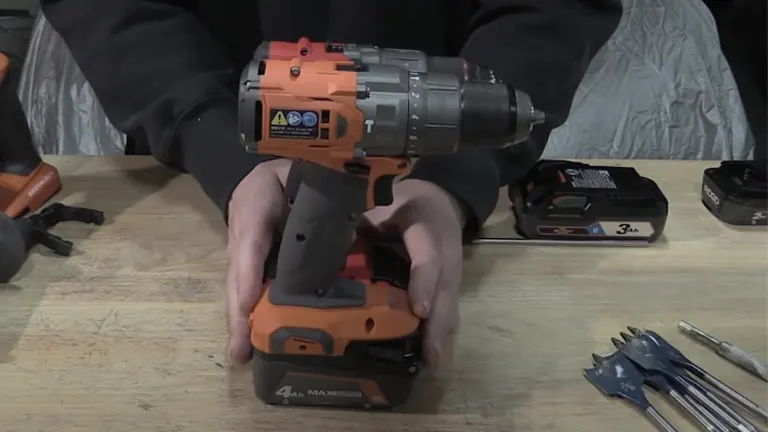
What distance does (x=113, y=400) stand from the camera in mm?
627

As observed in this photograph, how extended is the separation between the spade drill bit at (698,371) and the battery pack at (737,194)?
0.24 metres

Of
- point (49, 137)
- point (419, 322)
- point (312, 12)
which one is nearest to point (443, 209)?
point (419, 322)

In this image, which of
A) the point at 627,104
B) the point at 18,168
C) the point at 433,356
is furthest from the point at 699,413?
the point at 627,104

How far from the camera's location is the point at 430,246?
690 millimetres

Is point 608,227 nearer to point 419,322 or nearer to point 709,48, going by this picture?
point 419,322

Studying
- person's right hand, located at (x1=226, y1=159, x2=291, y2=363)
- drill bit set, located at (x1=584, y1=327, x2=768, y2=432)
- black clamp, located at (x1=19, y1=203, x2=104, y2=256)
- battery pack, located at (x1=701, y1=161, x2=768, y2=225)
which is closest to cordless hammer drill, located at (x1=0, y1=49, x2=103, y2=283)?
black clamp, located at (x1=19, y1=203, x2=104, y2=256)

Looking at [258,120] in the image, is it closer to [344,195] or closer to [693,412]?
[344,195]

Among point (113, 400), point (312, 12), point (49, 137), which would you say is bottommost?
point (49, 137)

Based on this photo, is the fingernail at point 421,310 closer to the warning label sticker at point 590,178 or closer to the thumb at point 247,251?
the thumb at point 247,251

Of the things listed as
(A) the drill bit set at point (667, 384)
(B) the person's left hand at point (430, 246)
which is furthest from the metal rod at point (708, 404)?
(B) the person's left hand at point (430, 246)

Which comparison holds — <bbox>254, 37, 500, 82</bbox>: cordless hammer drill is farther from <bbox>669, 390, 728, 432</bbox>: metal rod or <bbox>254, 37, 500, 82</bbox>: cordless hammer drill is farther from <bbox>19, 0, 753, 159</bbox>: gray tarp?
<bbox>19, 0, 753, 159</bbox>: gray tarp

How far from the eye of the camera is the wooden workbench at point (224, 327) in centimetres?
63

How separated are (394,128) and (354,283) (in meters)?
0.14

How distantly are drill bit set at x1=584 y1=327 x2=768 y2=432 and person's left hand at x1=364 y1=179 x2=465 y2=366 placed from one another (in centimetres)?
13
